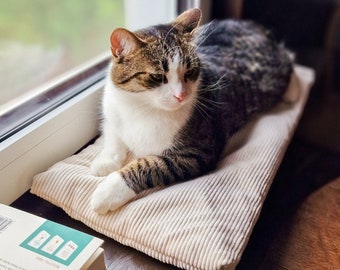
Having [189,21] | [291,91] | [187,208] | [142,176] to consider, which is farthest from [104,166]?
[291,91]

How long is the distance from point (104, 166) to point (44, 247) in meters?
0.31

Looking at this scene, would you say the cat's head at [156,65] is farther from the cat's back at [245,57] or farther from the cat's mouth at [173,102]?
the cat's back at [245,57]

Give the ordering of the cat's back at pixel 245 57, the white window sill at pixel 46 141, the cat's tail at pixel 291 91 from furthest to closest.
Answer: the cat's tail at pixel 291 91
the cat's back at pixel 245 57
the white window sill at pixel 46 141

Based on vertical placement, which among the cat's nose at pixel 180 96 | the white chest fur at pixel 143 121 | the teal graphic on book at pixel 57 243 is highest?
the cat's nose at pixel 180 96

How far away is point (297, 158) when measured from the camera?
128 cm

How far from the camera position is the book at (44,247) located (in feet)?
2.15

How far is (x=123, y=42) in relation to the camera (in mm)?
839

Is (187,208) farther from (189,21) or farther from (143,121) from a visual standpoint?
(189,21)

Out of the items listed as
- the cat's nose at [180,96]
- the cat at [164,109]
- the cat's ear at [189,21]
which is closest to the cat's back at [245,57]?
the cat at [164,109]

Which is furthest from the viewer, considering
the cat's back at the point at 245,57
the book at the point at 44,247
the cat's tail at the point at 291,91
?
the cat's tail at the point at 291,91

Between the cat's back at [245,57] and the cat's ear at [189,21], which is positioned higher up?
the cat's ear at [189,21]

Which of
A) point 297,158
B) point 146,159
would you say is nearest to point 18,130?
point 146,159

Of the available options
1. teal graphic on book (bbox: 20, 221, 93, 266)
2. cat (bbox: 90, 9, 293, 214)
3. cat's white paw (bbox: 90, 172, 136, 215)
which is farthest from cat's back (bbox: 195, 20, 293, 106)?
teal graphic on book (bbox: 20, 221, 93, 266)

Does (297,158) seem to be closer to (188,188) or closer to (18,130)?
(188,188)
